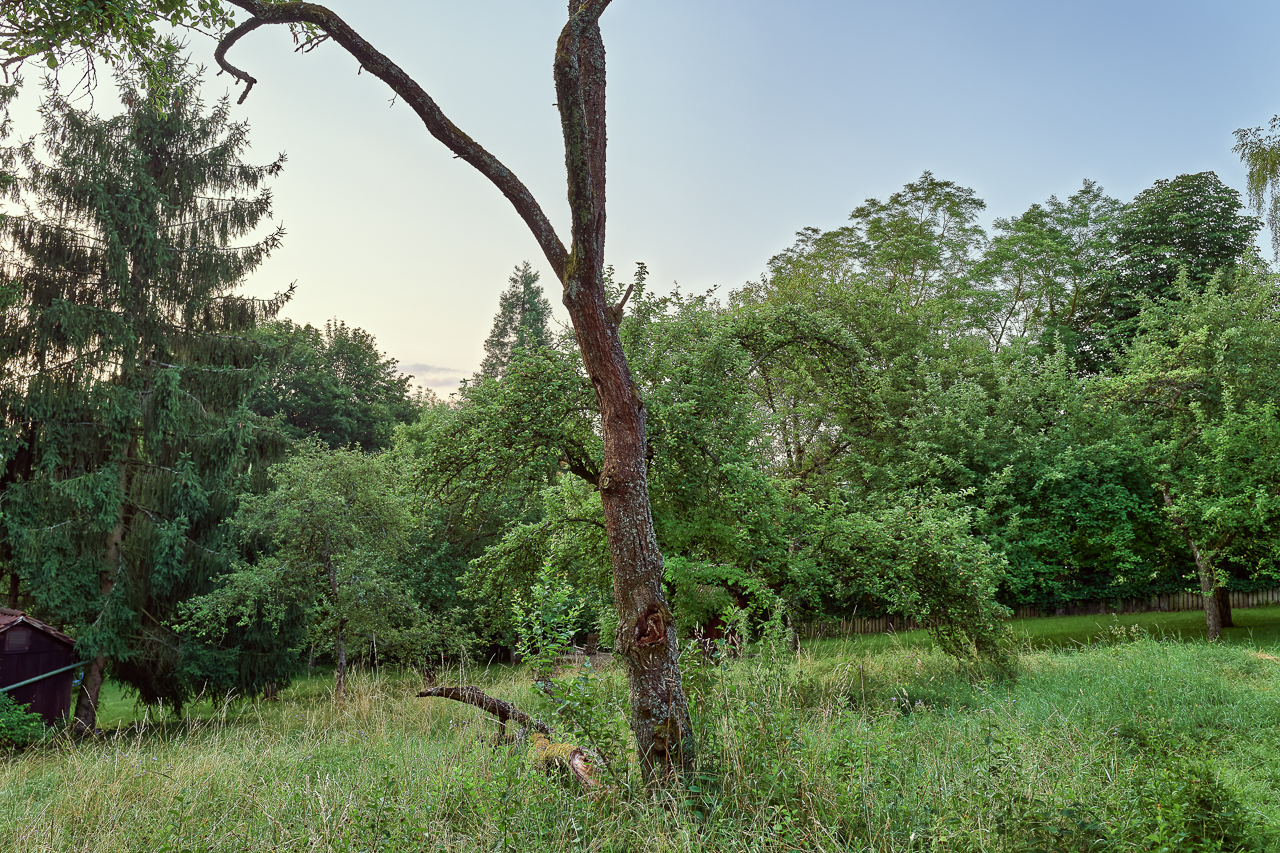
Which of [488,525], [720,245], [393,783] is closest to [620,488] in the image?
[393,783]

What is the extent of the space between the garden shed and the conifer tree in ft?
1.39

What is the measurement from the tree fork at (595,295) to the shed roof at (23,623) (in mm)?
13497

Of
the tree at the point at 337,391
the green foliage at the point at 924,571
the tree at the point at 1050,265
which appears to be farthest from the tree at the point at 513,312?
the green foliage at the point at 924,571

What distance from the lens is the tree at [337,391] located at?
3281cm

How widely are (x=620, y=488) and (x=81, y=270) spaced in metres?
16.1

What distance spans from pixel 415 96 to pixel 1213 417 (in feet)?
59.7

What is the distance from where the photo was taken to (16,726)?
12.0 meters

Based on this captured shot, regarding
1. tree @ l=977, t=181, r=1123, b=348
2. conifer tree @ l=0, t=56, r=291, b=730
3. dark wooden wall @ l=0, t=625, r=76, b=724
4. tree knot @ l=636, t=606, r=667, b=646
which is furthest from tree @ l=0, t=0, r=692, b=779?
tree @ l=977, t=181, r=1123, b=348

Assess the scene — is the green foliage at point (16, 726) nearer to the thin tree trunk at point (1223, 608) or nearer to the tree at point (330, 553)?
the tree at point (330, 553)

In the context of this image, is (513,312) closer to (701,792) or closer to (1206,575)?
(1206,575)

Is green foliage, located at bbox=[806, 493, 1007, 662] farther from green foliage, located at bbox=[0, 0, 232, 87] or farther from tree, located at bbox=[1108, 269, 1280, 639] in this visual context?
green foliage, located at bbox=[0, 0, 232, 87]

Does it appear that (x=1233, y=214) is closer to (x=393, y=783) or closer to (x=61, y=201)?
(x=393, y=783)

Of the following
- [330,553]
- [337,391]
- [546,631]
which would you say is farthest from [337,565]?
[337,391]

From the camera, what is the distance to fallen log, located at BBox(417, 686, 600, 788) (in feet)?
13.4
